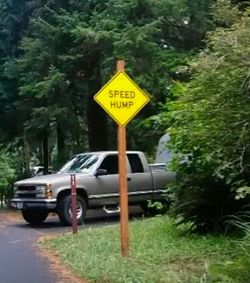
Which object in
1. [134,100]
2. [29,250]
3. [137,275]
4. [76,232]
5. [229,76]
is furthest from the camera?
[76,232]

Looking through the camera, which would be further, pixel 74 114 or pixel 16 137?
pixel 16 137

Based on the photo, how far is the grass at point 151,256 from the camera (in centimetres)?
825

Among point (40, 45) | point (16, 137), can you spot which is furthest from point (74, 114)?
point (16, 137)

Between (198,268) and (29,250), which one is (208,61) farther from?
(29,250)

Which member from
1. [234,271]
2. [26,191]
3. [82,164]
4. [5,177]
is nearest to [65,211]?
[26,191]

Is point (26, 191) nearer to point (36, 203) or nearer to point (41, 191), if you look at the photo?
point (36, 203)

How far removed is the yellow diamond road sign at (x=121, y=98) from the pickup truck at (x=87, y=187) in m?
6.82

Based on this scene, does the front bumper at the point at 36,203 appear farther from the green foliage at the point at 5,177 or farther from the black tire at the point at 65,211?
the green foliage at the point at 5,177

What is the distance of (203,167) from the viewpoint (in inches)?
455

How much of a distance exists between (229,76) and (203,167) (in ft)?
7.87

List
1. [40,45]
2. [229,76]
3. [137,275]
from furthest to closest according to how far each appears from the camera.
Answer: [40,45], [229,76], [137,275]

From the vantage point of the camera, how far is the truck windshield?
58.8 feet

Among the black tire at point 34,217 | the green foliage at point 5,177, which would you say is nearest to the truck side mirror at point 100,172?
the black tire at point 34,217

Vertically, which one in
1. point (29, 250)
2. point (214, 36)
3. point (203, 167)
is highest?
point (214, 36)
